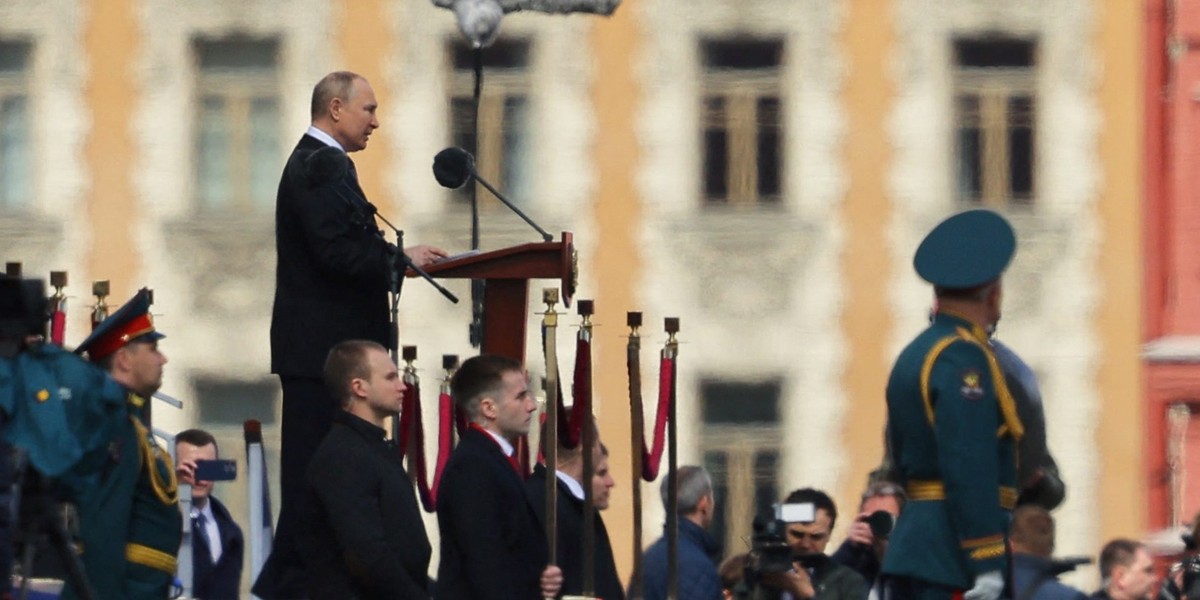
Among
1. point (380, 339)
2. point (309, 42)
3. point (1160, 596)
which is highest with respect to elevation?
point (309, 42)

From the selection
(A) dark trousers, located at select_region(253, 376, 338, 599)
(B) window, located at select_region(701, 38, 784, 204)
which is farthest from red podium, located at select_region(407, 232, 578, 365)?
(B) window, located at select_region(701, 38, 784, 204)

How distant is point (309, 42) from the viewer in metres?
26.0

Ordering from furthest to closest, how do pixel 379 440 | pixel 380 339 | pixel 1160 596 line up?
pixel 1160 596 → pixel 380 339 → pixel 379 440

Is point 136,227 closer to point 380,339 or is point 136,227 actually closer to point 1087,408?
point 1087,408

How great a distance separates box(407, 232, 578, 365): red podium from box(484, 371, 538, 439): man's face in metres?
0.42

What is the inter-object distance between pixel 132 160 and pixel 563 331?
139 inches

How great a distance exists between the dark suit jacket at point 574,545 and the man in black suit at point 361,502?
86 cm

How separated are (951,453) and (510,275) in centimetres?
244

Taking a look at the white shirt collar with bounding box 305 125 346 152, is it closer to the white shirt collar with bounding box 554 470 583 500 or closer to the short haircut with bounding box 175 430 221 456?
the white shirt collar with bounding box 554 470 583 500

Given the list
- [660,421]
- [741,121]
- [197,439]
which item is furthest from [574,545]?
[741,121]

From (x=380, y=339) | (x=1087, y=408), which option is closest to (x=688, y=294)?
(x=1087, y=408)

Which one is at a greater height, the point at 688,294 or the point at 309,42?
the point at 309,42

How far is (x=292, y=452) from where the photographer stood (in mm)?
11938

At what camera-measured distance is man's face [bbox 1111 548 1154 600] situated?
14.8 meters
